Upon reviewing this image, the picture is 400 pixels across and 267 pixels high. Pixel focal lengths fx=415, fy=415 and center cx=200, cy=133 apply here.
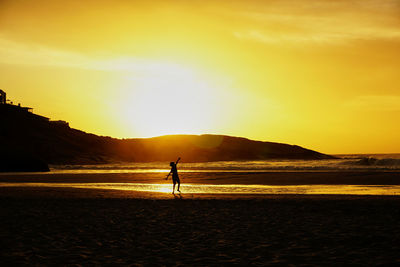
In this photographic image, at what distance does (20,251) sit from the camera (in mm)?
10406

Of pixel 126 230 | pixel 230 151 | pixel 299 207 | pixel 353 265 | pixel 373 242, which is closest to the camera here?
pixel 353 265

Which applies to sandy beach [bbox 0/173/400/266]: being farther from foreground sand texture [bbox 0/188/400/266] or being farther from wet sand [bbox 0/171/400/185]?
wet sand [bbox 0/171/400/185]

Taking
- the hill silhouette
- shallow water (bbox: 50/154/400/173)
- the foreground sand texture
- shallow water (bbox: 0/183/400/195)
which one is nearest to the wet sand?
shallow water (bbox: 0/183/400/195)

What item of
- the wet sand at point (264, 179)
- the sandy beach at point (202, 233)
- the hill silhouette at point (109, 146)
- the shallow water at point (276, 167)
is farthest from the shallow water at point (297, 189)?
the hill silhouette at point (109, 146)

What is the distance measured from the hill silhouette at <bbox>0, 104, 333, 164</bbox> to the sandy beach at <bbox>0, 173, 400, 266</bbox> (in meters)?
83.5

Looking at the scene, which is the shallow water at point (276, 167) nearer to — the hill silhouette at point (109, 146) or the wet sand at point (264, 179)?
the wet sand at point (264, 179)

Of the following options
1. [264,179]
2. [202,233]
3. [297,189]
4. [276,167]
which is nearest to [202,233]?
[202,233]

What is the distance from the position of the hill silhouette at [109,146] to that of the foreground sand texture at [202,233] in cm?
8333

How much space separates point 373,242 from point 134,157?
454 ft

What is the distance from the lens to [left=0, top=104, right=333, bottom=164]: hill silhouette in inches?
4530

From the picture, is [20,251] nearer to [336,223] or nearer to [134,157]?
[336,223]

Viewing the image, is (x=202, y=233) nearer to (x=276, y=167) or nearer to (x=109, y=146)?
(x=276, y=167)

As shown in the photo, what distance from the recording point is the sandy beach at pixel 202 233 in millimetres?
9664

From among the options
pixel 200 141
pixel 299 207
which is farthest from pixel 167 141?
pixel 299 207
